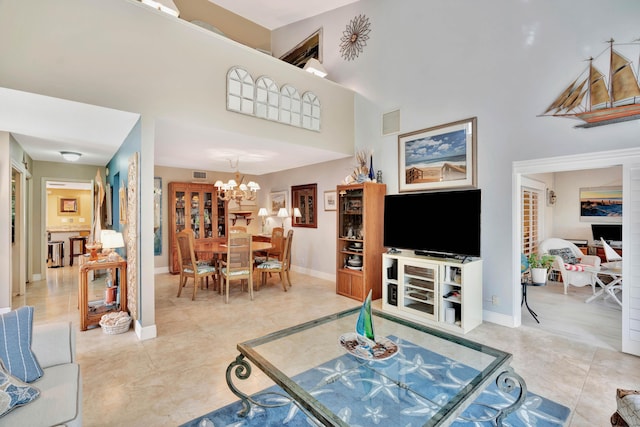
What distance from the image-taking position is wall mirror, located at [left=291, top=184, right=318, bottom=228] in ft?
20.4

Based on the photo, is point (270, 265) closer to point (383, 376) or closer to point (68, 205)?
point (383, 376)

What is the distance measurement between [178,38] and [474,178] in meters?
3.83

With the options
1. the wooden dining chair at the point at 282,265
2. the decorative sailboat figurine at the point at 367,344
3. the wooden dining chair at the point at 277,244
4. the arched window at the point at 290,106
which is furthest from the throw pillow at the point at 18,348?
the wooden dining chair at the point at 277,244

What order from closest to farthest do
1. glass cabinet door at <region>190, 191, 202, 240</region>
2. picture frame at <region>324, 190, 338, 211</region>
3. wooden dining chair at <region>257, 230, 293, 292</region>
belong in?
1. wooden dining chair at <region>257, 230, 293, 292</region>
2. picture frame at <region>324, 190, 338, 211</region>
3. glass cabinet door at <region>190, 191, 202, 240</region>

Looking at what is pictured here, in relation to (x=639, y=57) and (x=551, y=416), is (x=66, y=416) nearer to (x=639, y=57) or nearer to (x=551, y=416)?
(x=551, y=416)

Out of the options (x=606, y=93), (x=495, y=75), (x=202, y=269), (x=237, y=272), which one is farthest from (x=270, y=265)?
(x=606, y=93)

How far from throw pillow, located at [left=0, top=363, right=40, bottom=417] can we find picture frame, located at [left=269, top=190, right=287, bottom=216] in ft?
18.8

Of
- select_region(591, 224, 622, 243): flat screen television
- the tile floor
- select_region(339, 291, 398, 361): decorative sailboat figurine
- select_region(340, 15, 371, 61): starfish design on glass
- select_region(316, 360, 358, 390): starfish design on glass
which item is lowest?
the tile floor

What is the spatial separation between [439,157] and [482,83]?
100 centimetres

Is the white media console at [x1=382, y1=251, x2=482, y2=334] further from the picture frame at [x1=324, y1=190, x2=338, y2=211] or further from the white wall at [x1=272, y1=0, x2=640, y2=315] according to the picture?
the picture frame at [x1=324, y1=190, x2=338, y2=211]

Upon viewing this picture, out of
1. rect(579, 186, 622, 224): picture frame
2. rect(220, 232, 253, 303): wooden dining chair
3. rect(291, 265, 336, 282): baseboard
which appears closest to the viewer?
rect(220, 232, 253, 303): wooden dining chair

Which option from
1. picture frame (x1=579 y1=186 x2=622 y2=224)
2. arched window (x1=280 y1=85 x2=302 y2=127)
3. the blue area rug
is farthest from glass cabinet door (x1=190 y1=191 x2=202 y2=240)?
picture frame (x1=579 y1=186 x2=622 y2=224)

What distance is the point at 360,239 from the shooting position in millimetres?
4637

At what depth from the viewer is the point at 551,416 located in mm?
1968
